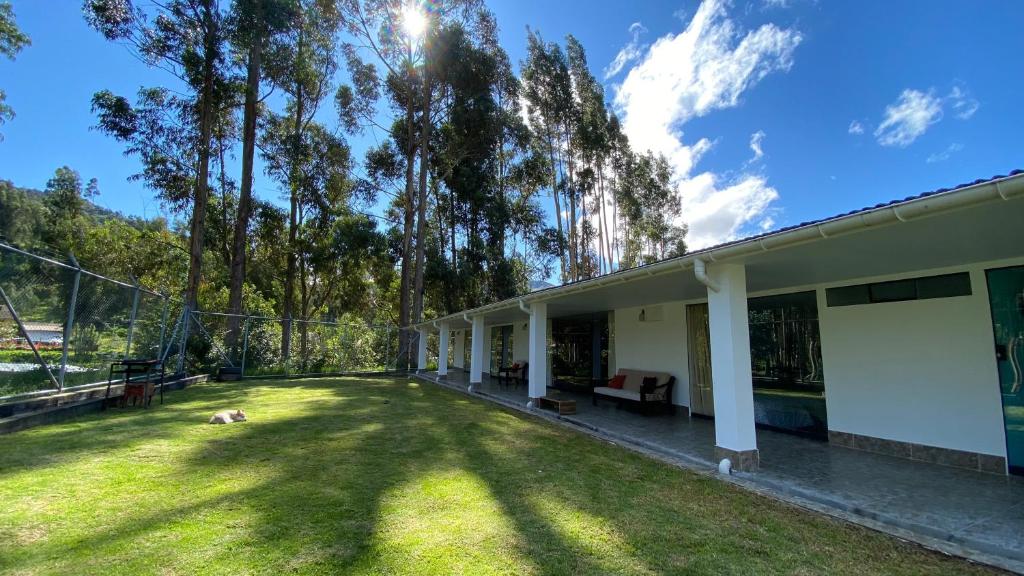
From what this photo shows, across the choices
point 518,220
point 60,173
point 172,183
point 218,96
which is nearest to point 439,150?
point 518,220

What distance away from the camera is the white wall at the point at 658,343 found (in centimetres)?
812

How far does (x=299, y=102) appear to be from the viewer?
742 inches

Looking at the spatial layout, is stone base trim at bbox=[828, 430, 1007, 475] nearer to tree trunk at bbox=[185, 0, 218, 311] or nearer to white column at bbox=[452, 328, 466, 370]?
white column at bbox=[452, 328, 466, 370]

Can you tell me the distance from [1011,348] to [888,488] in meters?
2.08

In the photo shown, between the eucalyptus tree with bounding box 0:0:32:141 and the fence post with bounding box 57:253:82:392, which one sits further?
the eucalyptus tree with bounding box 0:0:32:141

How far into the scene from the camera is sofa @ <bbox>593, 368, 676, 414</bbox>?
7855 millimetres

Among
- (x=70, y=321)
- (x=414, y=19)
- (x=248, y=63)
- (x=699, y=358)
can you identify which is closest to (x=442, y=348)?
(x=699, y=358)

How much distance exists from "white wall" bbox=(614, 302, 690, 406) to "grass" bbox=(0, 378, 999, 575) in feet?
11.4

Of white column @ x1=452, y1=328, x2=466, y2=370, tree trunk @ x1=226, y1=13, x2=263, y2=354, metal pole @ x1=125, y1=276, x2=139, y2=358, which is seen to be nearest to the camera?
metal pole @ x1=125, y1=276, x2=139, y2=358

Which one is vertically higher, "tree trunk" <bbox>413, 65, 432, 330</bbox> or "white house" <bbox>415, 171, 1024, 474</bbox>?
"tree trunk" <bbox>413, 65, 432, 330</bbox>

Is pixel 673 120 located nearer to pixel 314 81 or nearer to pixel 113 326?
pixel 314 81

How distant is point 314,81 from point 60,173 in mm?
25115

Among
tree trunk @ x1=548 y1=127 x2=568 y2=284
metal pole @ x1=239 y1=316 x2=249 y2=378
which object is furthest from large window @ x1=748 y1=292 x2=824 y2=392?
tree trunk @ x1=548 y1=127 x2=568 y2=284

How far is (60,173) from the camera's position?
29172 mm
